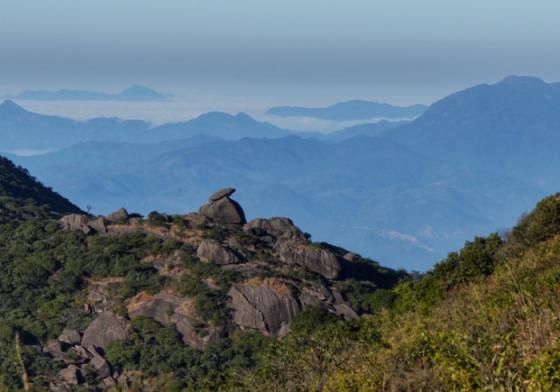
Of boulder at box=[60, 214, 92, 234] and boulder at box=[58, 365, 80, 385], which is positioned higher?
boulder at box=[60, 214, 92, 234]

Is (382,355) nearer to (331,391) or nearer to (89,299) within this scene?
(331,391)

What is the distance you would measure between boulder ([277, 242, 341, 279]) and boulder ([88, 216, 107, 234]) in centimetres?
1520

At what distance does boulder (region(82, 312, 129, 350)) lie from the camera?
214 feet

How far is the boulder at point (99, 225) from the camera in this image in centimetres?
8144

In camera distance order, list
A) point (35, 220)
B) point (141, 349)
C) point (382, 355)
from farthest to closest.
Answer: point (35, 220) → point (141, 349) → point (382, 355)

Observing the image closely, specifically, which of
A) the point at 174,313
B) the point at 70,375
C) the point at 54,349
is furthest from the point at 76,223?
the point at 70,375

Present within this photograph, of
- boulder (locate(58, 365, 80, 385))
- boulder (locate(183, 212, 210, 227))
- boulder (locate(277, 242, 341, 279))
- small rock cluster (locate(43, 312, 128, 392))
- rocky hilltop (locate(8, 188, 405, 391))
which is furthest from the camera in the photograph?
boulder (locate(183, 212, 210, 227))

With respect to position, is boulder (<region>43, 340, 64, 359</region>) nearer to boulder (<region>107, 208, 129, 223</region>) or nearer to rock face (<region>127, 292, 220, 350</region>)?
rock face (<region>127, 292, 220, 350</region>)

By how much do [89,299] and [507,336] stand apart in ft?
177

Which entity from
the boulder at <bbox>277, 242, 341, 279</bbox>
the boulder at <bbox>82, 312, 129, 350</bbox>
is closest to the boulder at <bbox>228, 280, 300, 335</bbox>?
the boulder at <bbox>82, 312, 129, 350</bbox>

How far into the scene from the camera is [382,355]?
34062 millimetres

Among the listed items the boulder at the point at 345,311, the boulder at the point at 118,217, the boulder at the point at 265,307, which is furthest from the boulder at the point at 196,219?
the boulder at the point at 345,311

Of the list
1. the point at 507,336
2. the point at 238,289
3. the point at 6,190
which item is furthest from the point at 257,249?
the point at 507,336

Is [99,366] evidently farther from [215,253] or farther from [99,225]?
[99,225]
